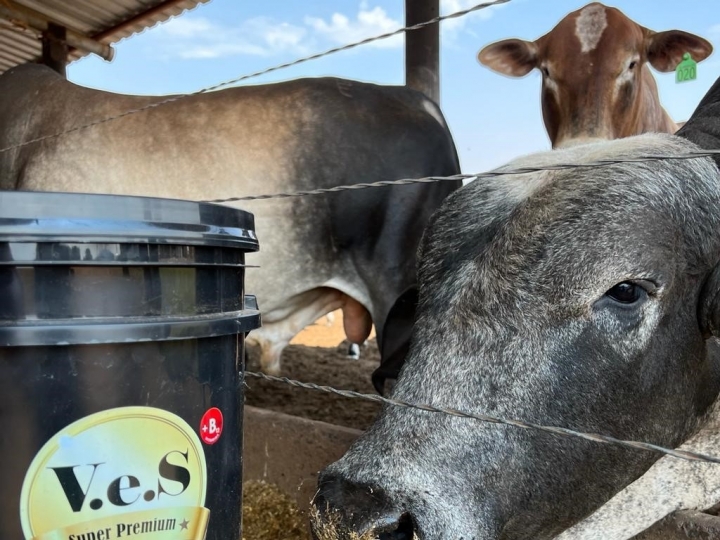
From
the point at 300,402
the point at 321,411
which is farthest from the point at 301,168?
the point at 300,402

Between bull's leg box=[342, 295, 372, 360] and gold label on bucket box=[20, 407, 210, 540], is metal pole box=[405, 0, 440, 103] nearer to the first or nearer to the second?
bull's leg box=[342, 295, 372, 360]

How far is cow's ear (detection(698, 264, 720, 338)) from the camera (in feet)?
4.41

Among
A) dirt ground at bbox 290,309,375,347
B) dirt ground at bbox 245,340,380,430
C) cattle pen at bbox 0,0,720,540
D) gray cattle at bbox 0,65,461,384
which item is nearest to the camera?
cattle pen at bbox 0,0,720,540

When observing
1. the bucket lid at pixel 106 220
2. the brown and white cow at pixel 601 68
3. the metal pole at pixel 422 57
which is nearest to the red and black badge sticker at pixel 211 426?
the bucket lid at pixel 106 220

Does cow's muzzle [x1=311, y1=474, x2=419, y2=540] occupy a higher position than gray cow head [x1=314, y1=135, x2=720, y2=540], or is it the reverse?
gray cow head [x1=314, y1=135, x2=720, y2=540]

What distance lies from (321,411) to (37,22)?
176 inches

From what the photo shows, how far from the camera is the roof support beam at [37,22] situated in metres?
5.40

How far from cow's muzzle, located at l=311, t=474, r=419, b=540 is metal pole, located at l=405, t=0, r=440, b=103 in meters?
4.25

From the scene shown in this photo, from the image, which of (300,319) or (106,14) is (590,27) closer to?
(300,319)

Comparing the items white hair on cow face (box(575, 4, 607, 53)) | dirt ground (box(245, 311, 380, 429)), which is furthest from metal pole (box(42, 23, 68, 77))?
white hair on cow face (box(575, 4, 607, 53))

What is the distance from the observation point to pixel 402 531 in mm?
1154

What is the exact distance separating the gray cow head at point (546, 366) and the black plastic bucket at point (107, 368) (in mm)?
450

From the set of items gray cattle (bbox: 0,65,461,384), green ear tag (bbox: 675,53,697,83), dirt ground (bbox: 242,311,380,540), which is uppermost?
green ear tag (bbox: 675,53,697,83)

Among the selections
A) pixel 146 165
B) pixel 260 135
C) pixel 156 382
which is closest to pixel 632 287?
pixel 156 382
